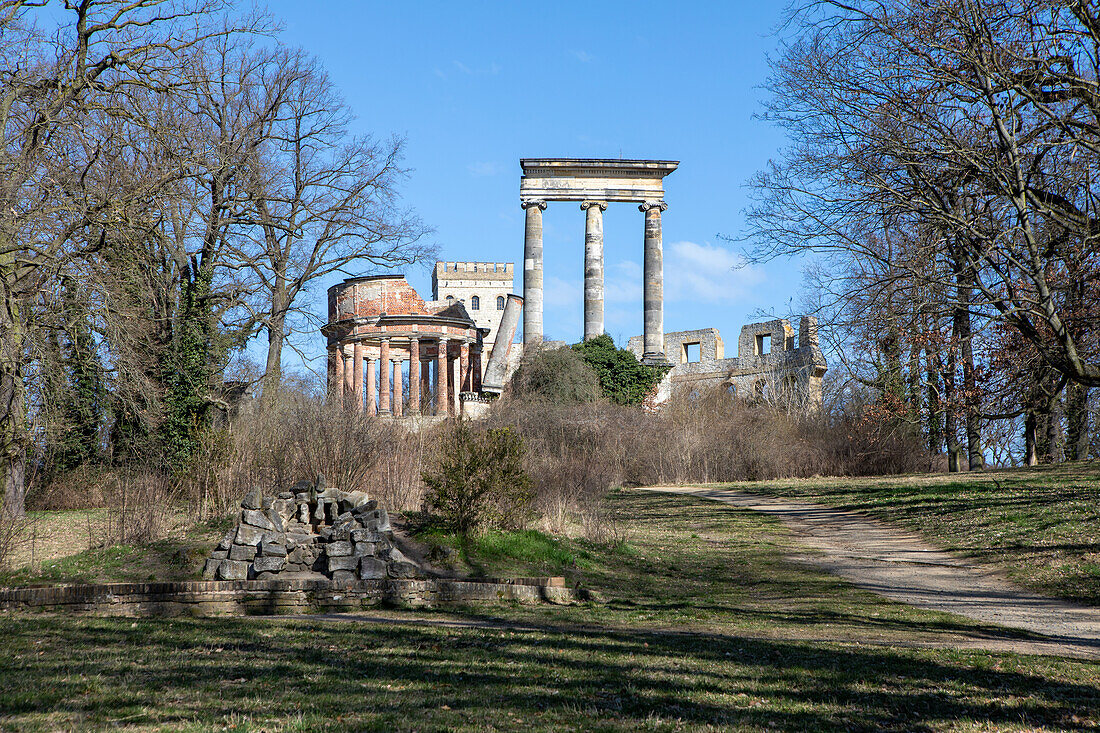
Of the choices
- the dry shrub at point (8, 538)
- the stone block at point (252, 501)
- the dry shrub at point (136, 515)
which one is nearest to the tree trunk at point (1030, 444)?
the stone block at point (252, 501)

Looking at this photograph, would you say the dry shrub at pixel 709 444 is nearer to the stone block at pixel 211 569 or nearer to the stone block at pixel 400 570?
the stone block at pixel 400 570

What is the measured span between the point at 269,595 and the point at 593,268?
111 ft

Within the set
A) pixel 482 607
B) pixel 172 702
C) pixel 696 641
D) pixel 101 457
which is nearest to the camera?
pixel 172 702

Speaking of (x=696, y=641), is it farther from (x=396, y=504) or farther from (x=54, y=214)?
(x=54, y=214)

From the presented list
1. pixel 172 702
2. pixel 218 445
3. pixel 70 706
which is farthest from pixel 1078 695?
pixel 218 445

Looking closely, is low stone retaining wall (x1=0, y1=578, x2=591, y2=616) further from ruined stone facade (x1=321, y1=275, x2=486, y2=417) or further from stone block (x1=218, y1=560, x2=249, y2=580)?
ruined stone facade (x1=321, y1=275, x2=486, y2=417)

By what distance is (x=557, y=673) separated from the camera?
6.43 meters

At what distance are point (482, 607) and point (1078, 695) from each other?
626 cm

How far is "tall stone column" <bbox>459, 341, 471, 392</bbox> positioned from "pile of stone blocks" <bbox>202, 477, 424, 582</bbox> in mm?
30980

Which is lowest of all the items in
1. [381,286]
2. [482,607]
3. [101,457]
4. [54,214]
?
[482,607]

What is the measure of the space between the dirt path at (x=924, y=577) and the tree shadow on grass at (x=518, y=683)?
233 cm

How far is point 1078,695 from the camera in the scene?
19.1ft

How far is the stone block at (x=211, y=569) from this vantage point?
11.0 metres

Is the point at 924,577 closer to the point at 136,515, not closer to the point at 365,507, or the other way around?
the point at 365,507
